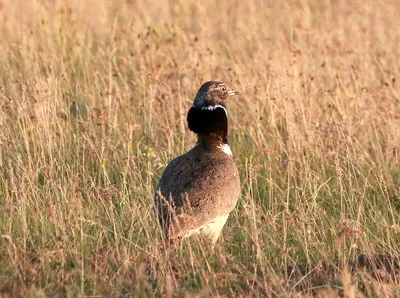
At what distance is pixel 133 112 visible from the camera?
920cm

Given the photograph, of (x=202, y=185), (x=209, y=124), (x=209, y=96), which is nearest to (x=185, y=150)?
(x=209, y=96)

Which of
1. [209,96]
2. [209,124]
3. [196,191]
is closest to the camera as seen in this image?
[196,191]

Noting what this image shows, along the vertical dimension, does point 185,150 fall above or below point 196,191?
below

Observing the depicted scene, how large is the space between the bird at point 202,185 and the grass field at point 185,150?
0.14 m

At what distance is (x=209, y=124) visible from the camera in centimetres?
662

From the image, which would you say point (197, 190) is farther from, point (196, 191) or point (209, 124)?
point (209, 124)

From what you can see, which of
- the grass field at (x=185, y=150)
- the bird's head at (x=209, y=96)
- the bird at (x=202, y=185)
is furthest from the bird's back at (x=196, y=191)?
the bird's head at (x=209, y=96)

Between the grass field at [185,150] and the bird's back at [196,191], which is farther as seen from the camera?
the bird's back at [196,191]

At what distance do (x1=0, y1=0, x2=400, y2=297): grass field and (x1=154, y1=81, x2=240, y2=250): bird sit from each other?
141 millimetres

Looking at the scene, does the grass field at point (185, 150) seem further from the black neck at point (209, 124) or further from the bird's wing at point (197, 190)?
the black neck at point (209, 124)

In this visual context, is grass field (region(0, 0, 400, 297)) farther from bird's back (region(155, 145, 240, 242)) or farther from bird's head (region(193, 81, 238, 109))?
bird's head (region(193, 81, 238, 109))

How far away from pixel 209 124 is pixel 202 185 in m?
0.63

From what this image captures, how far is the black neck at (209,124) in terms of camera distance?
659 cm

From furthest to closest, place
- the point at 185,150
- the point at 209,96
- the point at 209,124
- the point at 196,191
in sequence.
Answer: the point at 185,150 → the point at 209,96 → the point at 209,124 → the point at 196,191
